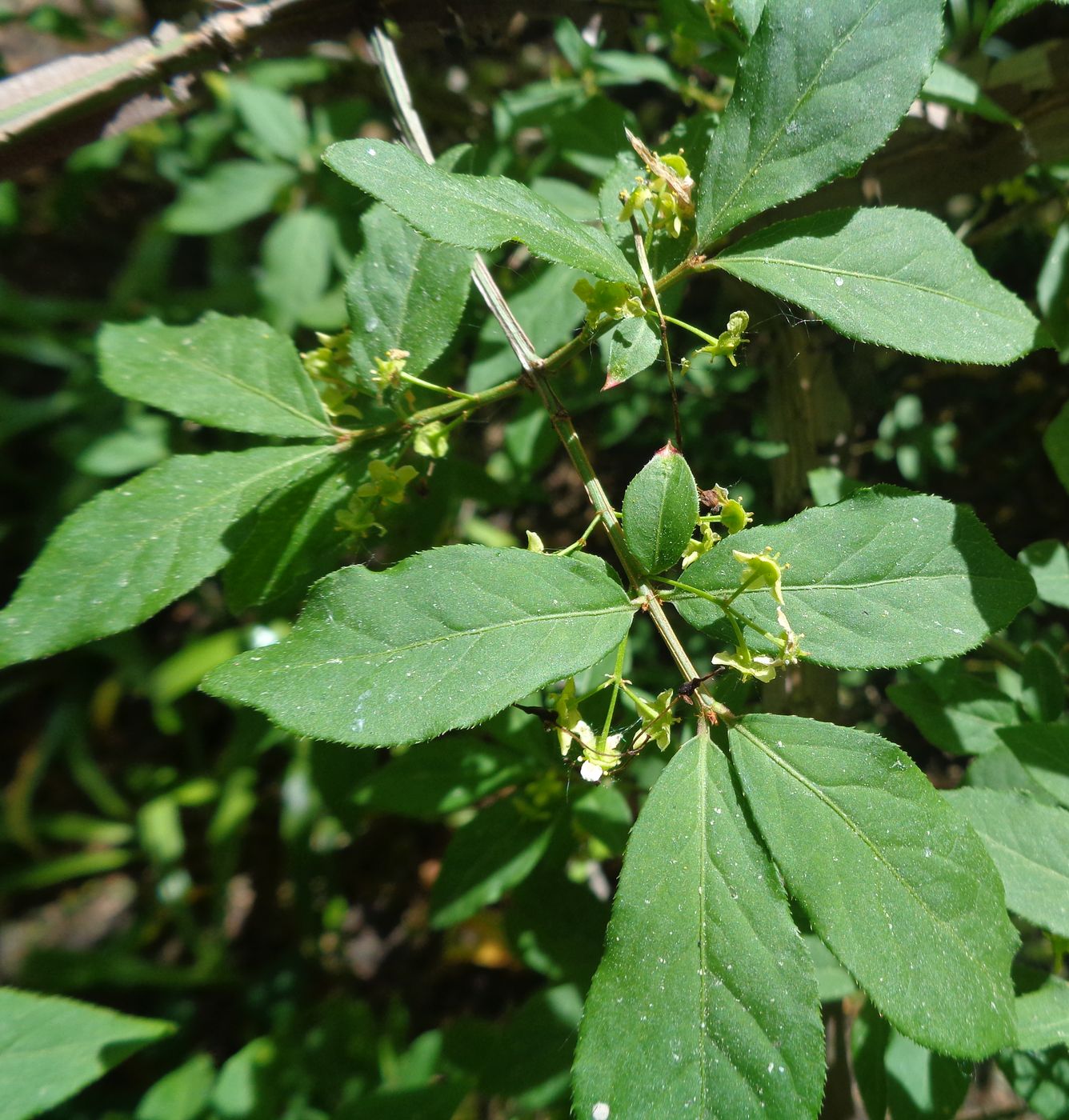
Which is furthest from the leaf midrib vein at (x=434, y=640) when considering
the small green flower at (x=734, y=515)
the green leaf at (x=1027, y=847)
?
the green leaf at (x=1027, y=847)

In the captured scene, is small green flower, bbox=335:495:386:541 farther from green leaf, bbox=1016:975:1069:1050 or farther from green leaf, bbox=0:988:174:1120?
green leaf, bbox=1016:975:1069:1050

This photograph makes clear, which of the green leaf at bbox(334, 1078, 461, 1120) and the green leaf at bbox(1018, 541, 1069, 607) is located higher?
the green leaf at bbox(1018, 541, 1069, 607)

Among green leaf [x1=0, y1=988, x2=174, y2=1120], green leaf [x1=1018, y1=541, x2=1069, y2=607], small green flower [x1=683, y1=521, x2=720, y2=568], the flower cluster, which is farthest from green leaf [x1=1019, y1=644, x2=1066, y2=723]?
green leaf [x1=0, y1=988, x2=174, y2=1120]

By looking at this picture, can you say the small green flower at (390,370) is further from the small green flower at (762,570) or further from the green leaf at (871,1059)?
the green leaf at (871,1059)

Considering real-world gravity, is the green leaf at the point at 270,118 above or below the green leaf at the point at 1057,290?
above

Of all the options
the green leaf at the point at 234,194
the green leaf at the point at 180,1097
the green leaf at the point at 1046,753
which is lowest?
the green leaf at the point at 180,1097

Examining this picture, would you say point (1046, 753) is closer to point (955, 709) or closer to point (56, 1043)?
point (955, 709)

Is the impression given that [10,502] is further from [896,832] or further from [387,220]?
[896,832]
